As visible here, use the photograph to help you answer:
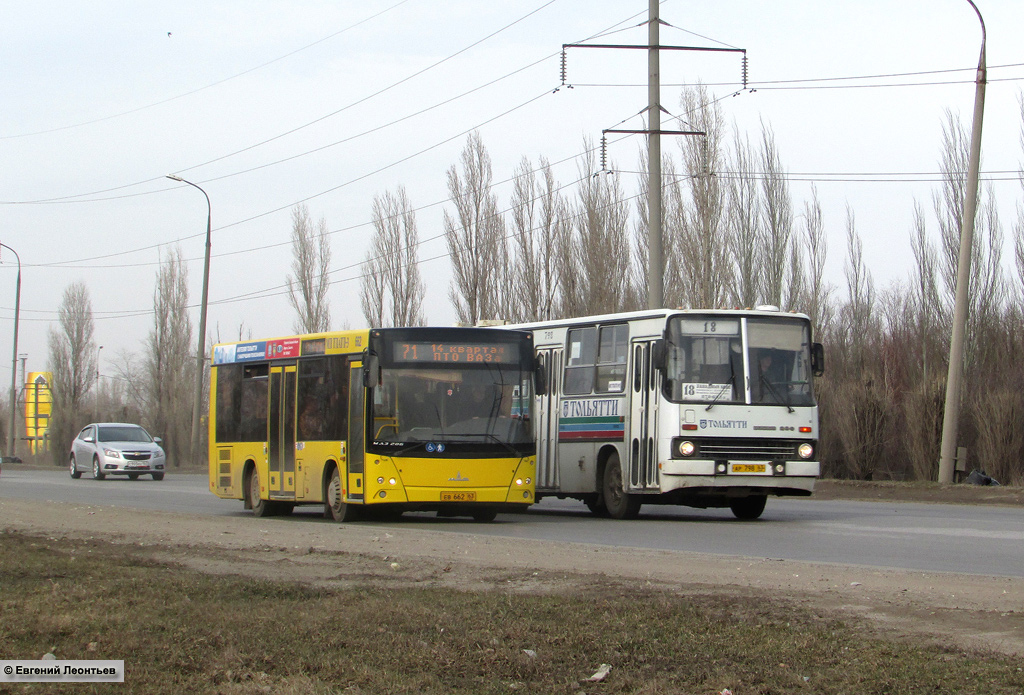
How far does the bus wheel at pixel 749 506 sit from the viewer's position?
19.8 metres

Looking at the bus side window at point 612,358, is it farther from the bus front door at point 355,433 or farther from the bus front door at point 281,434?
the bus front door at point 281,434

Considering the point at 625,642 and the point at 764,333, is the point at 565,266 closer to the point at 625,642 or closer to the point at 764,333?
the point at 764,333

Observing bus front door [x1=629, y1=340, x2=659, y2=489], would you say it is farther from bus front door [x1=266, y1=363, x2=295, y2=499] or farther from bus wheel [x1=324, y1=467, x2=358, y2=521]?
bus front door [x1=266, y1=363, x2=295, y2=499]

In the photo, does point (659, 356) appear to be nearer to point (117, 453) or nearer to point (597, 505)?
point (597, 505)

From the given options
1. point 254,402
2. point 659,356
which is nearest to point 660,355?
point 659,356

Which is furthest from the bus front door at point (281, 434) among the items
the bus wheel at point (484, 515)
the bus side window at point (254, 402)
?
the bus wheel at point (484, 515)

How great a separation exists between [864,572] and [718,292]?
3469 centimetres

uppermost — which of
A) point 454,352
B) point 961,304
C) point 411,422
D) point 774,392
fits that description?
point 961,304

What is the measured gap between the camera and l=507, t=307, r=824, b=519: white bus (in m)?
18.3

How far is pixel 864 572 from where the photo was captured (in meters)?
11.2

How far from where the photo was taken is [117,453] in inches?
1542

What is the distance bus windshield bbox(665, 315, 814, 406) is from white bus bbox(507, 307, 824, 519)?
15 mm

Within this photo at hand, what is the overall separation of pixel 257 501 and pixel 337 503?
9.96 ft

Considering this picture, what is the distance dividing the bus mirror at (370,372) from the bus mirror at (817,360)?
6414 mm
